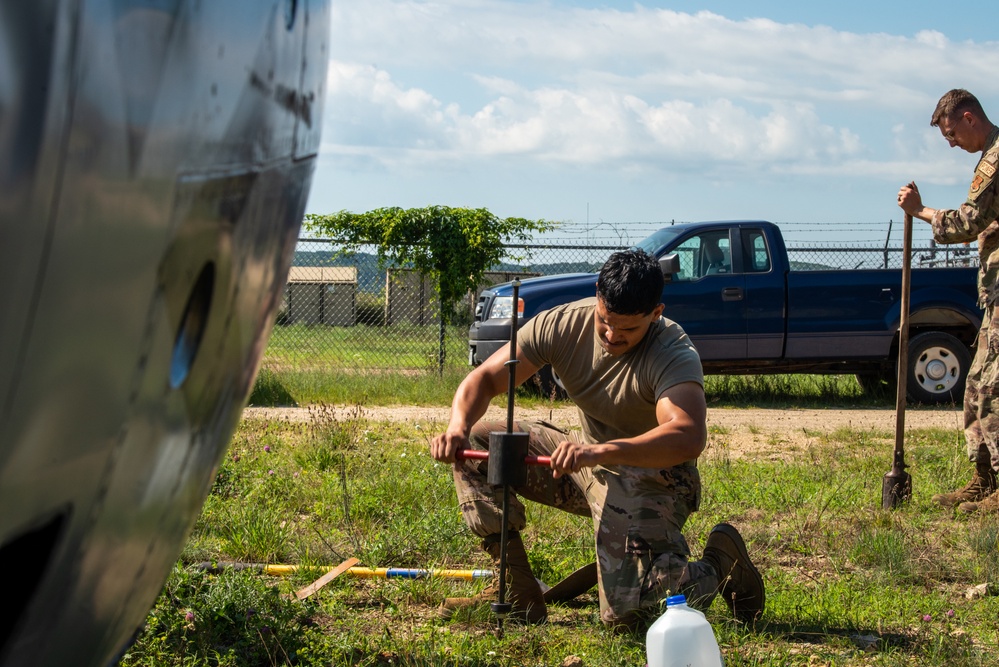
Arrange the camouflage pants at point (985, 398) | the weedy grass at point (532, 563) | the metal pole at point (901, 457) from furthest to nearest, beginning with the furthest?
the metal pole at point (901, 457), the camouflage pants at point (985, 398), the weedy grass at point (532, 563)

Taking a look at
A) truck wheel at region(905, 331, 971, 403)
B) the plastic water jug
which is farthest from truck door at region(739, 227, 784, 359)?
the plastic water jug

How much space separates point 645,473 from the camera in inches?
152

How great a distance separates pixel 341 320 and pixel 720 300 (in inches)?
478

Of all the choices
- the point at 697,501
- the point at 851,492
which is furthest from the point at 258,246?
the point at 851,492

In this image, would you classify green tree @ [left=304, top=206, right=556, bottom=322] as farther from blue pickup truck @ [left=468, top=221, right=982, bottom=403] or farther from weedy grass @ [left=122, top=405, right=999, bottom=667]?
weedy grass @ [left=122, top=405, right=999, bottom=667]

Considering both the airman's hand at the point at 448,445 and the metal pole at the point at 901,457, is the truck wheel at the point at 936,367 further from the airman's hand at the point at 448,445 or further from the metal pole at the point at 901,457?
the airman's hand at the point at 448,445

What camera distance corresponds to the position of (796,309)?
10.7m

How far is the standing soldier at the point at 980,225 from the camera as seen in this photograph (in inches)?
217

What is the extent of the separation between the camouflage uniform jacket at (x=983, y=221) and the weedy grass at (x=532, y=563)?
1.24 m

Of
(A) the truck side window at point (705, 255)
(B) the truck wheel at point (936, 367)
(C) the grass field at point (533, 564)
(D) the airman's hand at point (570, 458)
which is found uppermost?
(A) the truck side window at point (705, 255)

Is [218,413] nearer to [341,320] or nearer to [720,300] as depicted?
[720,300]

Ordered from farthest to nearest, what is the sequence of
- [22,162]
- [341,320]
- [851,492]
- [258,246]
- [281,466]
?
1. [341,320]
2. [281,466]
3. [851,492]
4. [258,246]
5. [22,162]

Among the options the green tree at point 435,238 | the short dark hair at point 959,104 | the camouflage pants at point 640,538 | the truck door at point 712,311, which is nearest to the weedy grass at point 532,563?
the camouflage pants at point 640,538

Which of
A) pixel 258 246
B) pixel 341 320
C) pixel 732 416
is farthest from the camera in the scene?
pixel 341 320
